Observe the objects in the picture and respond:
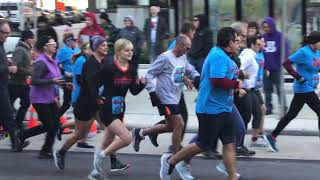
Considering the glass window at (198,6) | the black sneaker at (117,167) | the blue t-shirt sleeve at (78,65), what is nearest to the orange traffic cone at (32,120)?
the blue t-shirt sleeve at (78,65)

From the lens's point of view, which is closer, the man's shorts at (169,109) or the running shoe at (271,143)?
the man's shorts at (169,109)

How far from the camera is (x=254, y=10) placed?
15531 mm

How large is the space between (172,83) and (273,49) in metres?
4.15

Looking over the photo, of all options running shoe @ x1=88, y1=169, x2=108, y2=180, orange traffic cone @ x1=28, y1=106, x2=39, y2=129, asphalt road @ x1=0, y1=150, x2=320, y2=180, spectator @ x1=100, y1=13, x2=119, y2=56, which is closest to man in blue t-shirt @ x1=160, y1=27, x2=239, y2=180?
asphalt road @ x1=0, y1=150, x2=320, y2=180

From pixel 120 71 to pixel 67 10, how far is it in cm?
3161

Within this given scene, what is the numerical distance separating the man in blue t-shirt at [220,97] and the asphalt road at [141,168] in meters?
0.89

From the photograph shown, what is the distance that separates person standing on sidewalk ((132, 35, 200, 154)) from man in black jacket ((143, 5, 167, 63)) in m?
6.50

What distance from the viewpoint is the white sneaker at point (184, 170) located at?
7.43m

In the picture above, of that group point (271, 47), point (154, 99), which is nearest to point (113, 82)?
point (154, 99)

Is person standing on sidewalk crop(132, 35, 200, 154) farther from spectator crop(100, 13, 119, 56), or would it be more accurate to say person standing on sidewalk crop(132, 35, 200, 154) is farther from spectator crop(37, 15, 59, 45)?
spectator crop(100, 13, 119, 56)

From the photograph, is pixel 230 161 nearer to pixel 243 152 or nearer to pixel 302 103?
pixel 243 152

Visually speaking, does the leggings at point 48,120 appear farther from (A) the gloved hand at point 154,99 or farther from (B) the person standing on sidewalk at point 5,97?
(A) the gloved hand at point 154,99

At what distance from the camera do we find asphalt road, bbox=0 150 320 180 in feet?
25.1

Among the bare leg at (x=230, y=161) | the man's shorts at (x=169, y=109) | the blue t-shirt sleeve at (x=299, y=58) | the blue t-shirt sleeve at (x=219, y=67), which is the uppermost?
the blue t-shirt sleeve at (x=219, y=67)
